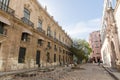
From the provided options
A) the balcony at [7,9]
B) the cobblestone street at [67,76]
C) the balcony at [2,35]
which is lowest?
the cobblestone street at [67,76]

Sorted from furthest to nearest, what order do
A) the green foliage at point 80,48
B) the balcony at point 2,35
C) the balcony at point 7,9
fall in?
the green foliage at point 80,48 < the balcony at point 7,9 < the balcony at point 2,35

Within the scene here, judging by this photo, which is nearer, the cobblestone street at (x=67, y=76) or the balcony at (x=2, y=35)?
the cobblestone street at (x=67, y=76)

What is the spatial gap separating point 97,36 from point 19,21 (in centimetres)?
6156

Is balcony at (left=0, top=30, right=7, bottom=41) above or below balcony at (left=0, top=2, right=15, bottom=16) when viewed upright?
below

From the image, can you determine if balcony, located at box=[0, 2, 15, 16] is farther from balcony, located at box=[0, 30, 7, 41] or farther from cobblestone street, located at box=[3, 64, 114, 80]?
cobblestone street, located at box=[3, 64, 114, 80]

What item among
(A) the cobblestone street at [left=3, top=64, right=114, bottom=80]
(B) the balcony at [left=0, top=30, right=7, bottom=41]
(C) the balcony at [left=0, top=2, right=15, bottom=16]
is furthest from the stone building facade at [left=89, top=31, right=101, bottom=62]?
(B) the balcony at [left=0, top=30, right=7, bottom=41]

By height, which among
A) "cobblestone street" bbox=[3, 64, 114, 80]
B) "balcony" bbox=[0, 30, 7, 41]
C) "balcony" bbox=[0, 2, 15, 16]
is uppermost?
"balcony" bbox=[0, 2, 15, 16]

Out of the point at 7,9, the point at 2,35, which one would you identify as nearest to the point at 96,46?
the point at 7,9

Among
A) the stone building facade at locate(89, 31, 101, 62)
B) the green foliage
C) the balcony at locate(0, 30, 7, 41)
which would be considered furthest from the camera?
the stone building facade at locate(89, 31, 101, 62)

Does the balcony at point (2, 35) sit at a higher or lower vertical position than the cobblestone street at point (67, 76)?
higher

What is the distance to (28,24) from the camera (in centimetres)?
1661

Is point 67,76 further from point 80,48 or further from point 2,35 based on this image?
point 80,48

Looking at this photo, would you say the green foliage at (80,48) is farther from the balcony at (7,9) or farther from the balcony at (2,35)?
the balcony at (2,35)

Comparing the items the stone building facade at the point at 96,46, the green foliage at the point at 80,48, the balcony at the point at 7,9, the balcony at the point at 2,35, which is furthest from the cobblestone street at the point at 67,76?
the stone building facade at the point at 96,46
